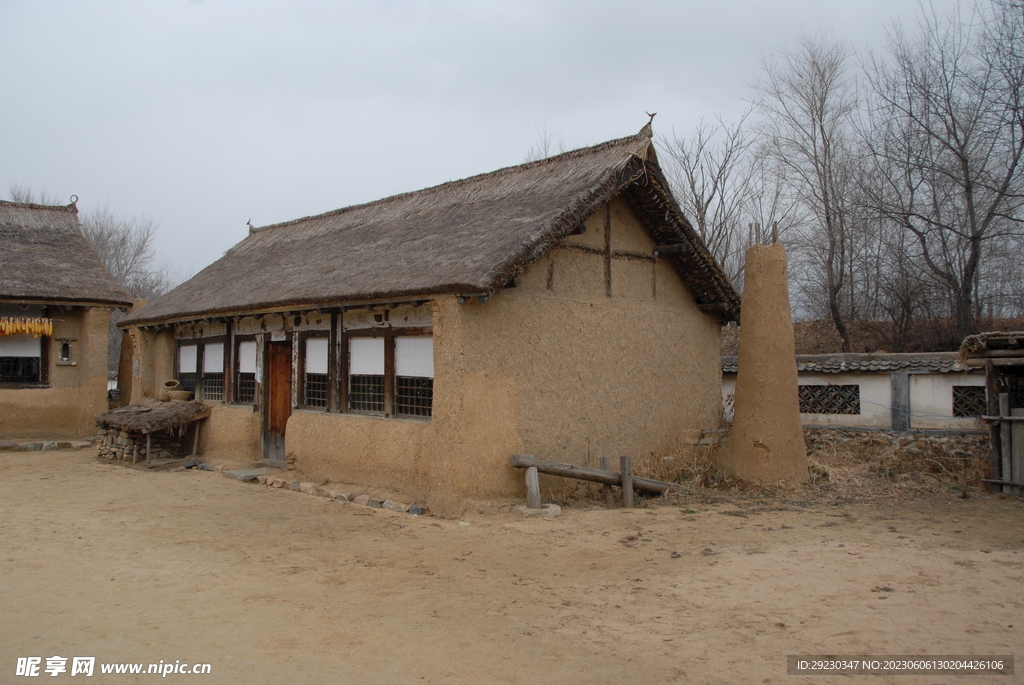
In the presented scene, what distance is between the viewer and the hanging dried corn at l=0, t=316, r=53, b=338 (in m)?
16.3

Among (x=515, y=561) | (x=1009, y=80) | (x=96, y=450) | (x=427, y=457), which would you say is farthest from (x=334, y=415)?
(x=1009, y=80)

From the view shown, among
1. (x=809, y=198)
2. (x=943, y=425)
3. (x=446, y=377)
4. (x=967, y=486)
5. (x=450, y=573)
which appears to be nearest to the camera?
(x=450, y=573)

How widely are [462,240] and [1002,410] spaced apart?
792 cm

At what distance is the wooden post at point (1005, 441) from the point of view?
1039 cm

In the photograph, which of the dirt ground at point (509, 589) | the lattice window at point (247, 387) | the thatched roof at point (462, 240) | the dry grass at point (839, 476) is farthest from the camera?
the lattice window at point (247, 387)

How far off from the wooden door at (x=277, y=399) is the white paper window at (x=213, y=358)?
→ 6.17 ft

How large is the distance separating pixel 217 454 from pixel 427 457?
21.4ft

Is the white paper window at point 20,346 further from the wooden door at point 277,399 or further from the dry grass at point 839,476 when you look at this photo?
the dry grass at point 839,476

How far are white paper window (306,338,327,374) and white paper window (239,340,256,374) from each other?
1941 mm

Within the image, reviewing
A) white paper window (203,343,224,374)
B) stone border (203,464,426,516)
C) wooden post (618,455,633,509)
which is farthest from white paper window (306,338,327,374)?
wooden post (618,455,633,509)

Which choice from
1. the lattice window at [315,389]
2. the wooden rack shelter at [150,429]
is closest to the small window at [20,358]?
the wooden rack shelter at [150,429]

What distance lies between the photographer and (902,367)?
43.4 feet

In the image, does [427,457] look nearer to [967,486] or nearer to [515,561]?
[515,561]

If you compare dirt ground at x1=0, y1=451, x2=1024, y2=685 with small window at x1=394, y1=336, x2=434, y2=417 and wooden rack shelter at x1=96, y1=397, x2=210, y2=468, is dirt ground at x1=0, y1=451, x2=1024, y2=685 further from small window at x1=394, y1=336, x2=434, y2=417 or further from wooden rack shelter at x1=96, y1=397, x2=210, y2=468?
wooden rack shelter at x1=96, y1=397, x2=210, y2=468
